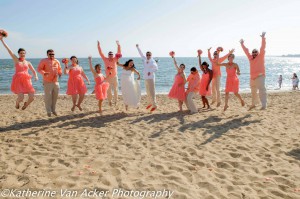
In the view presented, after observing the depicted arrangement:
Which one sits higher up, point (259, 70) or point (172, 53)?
point (172, 53)

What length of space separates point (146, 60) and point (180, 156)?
471 cm

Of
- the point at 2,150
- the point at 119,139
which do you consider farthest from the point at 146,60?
the point at 2,150

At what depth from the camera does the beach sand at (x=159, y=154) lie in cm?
378

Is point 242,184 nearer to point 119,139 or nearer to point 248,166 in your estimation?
point 248,166

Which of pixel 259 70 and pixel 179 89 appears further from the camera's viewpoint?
pixel 179 89

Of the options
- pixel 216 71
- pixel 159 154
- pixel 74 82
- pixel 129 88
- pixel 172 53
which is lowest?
pixel 159 154

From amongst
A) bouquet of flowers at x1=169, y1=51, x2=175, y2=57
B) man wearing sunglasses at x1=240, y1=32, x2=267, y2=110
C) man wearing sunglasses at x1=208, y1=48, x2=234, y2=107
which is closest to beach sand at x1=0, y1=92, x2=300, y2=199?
man wearing sunglasses at x1=240, y1=32, x2=267, y2=110

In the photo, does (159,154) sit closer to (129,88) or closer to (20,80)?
(129,88)

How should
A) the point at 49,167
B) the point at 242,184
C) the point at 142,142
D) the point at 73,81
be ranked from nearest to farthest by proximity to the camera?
1. the point at 242,184
2. the point at 49,167
3. the point at 142,142
4. the point at 73,81

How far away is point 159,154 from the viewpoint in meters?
5.05

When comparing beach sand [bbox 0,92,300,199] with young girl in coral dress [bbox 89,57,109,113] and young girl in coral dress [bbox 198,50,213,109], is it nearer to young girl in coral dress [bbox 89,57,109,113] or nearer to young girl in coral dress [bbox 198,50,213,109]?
young girl in coral dress [bbox 89,57,109,113]

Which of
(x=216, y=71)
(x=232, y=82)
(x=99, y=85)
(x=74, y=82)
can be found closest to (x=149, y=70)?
(x=99, y=85)

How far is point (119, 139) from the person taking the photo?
6035mm

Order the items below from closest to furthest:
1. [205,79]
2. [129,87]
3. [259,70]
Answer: [259,70]
[129,87]
[205,79]
